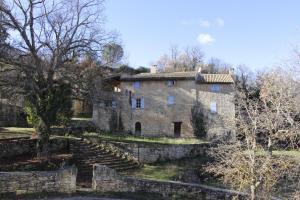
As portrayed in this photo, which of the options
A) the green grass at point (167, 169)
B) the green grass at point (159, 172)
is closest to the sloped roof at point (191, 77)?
the green grass at point (167, 169)

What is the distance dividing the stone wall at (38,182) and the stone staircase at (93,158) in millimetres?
4083

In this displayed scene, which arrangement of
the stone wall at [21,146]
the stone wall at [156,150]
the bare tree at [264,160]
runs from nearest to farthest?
the bare tree at [264,160] → the stone wall at [21,146] → the stone wall at [156,150]

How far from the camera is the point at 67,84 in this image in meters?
28.1

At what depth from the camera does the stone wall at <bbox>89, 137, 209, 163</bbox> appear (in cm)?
3106

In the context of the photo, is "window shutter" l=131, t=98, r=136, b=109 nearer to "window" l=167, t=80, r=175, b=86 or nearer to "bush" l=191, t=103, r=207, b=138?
"window" l=167, t=80, r=175, b=86

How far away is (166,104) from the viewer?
46312 mm

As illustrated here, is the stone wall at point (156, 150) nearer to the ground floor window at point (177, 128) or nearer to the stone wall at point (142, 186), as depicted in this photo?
the stone wall at point (142, 186)

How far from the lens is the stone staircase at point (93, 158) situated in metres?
26.7

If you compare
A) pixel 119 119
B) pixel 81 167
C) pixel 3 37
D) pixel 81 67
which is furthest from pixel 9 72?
pixel 119 119

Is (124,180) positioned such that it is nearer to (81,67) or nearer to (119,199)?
(119,199)

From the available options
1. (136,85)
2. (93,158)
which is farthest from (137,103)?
(93,158)

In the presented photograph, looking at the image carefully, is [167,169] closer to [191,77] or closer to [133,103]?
[191,77]

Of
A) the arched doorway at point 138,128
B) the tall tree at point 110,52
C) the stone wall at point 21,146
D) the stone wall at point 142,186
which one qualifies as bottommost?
the stone wall at point 142,186

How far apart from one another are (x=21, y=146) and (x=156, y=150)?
10.3 m
